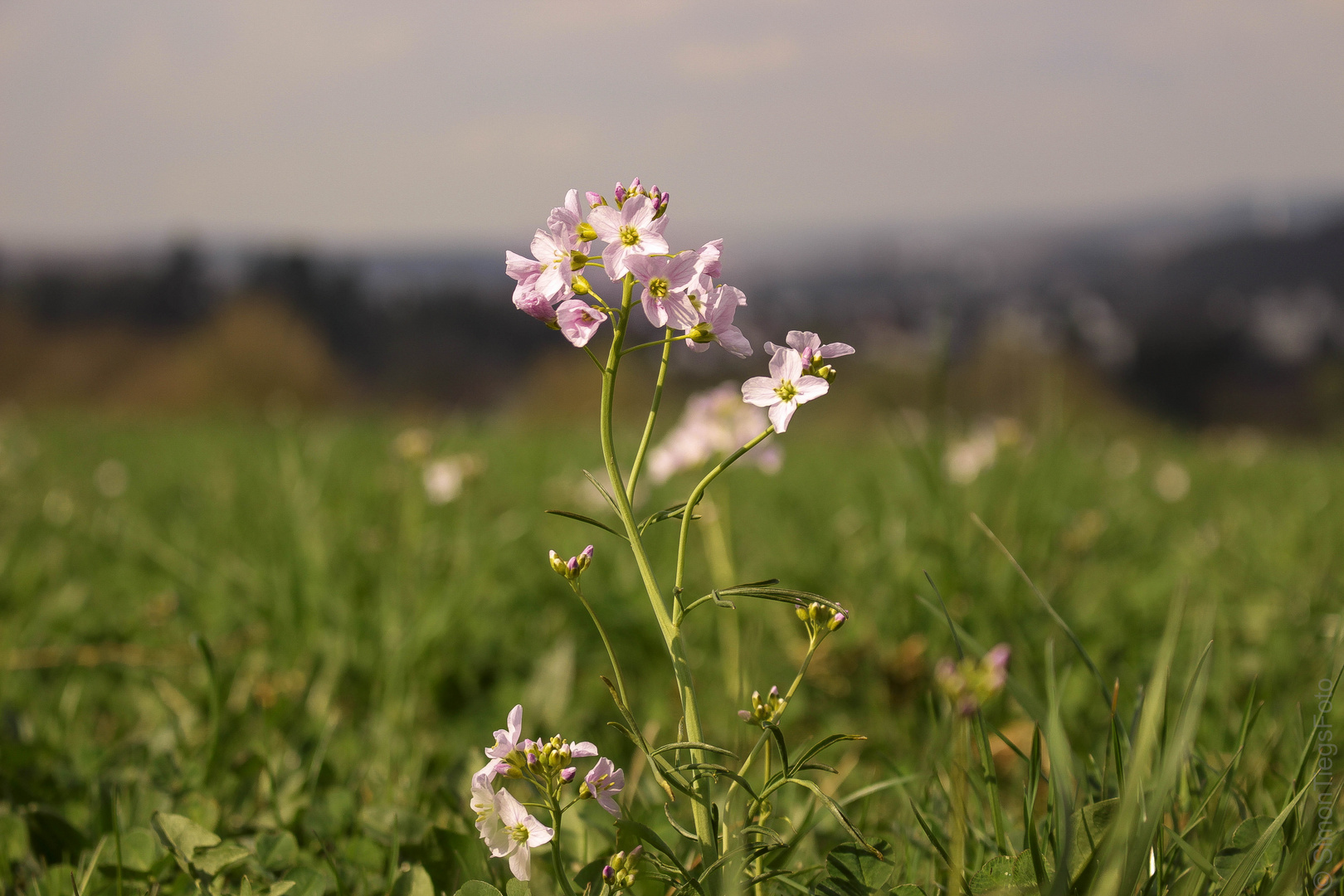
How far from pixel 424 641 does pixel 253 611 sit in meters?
0.66

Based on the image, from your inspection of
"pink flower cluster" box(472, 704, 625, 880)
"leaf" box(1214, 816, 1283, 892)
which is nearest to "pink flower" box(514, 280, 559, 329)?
"pink flower cluster" box(472, 704, 625, 880)

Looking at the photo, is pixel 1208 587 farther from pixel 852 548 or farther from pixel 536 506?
pixel 536 506

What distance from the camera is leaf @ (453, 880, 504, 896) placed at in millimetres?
932

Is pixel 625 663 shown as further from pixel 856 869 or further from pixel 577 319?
pixel 577 319

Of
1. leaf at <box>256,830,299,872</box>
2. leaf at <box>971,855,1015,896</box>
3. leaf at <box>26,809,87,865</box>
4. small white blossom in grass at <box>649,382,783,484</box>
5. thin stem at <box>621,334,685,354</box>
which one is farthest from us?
small white blossom in grass at <box>649,382,783,484</box>

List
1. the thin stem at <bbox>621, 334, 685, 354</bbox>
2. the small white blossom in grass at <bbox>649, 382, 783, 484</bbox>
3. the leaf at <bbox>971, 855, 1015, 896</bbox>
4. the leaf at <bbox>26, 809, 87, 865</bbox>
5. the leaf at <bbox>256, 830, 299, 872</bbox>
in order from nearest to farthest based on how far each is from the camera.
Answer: the thin stem at <bbox>621, 334, 685, 354</bbox> < the leaf at <bbox>971, 855, 1015, 896</bbox> < the leaf at <bbox>256, 830, 299, 872</bbox> < the leaf at <bbox>26, 809, 87, 865</bbox> < the small white blossom in grass at <bbox>649, 382, 783, 484</bbox>

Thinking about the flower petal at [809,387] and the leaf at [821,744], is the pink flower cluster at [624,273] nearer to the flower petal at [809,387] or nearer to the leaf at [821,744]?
the flower petal at [809,387]

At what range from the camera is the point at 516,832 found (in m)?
0.90

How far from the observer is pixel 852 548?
10.1 ft

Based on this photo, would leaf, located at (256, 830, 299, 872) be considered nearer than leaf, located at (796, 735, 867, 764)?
No

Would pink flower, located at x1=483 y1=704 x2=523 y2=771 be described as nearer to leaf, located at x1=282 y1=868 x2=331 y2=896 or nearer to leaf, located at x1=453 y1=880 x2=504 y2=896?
leaf, located at x1=453 y1=880 x2=504 y2=896

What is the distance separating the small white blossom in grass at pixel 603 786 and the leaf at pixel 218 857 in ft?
1.72

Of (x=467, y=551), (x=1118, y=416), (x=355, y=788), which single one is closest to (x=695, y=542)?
(x=467, y=551)

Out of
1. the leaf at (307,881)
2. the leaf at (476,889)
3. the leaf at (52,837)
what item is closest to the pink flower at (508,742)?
the leaf at (476,889)
